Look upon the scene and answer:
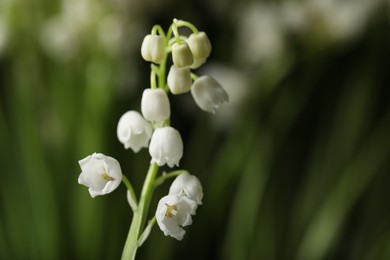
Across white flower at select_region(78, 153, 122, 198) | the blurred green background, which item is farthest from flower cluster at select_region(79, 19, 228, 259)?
the blurred green background

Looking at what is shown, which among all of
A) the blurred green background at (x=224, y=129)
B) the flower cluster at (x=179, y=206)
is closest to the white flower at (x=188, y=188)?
the flower cluster at (x=179, y=206)

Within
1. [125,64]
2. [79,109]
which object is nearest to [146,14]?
[125,64]

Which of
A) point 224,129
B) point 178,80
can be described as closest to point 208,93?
point 178,80

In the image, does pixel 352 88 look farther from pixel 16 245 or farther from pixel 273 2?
pixel 16 245

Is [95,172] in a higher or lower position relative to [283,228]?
higher

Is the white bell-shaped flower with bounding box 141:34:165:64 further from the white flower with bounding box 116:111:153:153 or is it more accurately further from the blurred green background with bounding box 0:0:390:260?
the blurred green background with bounding box 0:0:390:260

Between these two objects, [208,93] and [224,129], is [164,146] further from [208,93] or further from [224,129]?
[224,129]
